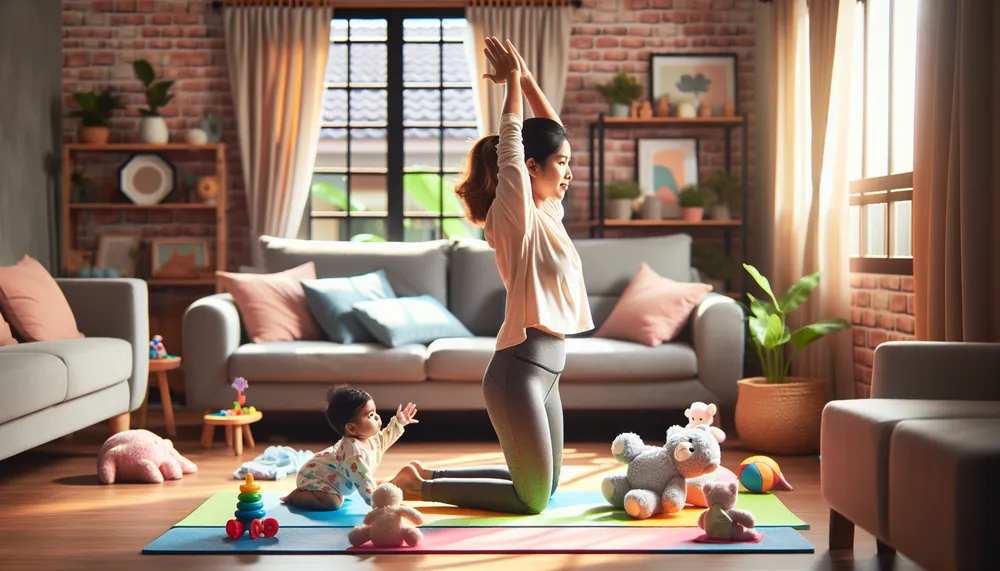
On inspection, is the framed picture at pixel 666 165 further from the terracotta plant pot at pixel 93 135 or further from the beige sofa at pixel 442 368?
the terracotta plant pot at pixel 93 135

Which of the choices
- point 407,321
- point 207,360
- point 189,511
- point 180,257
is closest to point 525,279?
point 189,511

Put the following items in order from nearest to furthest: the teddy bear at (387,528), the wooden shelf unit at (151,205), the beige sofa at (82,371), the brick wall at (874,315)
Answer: the teddy bear at (387,528)
the beige sofa at (82,371)
the brick wall at (874,315)
the wooden shelf unit at (151,205)

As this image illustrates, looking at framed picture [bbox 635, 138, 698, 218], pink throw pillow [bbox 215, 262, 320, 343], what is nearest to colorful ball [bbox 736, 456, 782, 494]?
pink throw pillow [bbox 215, 262, 320, 343]

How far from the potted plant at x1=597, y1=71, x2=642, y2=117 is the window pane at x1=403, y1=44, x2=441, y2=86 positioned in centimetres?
99

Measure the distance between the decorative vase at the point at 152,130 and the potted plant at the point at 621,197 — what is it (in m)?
2.51

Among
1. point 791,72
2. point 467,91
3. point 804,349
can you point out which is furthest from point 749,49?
point 804,349

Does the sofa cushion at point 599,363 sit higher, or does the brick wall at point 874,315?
the brick wall at point 874,315

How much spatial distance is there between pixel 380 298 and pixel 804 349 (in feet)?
6.52

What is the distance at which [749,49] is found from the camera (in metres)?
6.20

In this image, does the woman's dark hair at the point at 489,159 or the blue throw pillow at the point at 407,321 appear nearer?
the woman's dark hair at the point at 489,159

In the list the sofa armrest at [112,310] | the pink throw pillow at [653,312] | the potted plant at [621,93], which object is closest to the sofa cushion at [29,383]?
the sofa armrest at [112,310]

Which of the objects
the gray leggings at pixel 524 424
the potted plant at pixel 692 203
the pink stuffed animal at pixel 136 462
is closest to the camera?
the gray leggings at pixel 524 424

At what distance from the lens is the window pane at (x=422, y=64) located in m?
6.36

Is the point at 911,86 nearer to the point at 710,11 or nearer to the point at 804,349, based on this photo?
the point at 804,349
